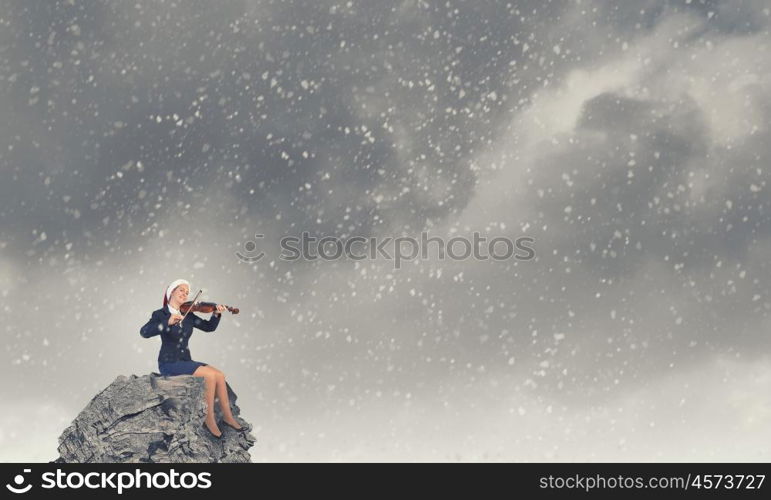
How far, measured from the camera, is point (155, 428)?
69.7ft

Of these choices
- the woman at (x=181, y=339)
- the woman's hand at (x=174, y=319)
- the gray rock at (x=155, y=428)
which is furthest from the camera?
the gray rock at (x=155, y=428)

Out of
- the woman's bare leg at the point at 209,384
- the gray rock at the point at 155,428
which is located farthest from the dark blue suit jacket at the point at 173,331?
the gray rock at the point at 155,428

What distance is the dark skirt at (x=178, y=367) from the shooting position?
1933 centimetres

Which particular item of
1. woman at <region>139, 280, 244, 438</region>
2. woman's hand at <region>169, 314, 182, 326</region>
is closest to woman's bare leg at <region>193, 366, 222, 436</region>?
woman at <region>139, 280, 244, 438</region>

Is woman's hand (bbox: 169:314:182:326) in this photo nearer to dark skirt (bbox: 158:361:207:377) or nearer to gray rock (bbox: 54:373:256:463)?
dark skirt (bbox: 158:361:207:377)

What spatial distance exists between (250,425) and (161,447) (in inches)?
103

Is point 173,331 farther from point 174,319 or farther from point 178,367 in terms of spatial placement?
point 174,319

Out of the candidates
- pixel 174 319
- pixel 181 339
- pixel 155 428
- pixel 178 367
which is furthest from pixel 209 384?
pixel 174 319

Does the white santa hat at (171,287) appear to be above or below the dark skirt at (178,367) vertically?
above

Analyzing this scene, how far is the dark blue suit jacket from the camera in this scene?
725 inches

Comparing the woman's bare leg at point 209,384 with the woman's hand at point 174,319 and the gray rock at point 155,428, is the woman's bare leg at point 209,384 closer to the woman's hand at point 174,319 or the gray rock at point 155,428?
the gray rock at point 155,428

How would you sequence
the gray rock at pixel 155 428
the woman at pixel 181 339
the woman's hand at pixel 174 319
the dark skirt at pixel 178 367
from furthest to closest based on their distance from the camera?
the gray rock at pixel 155 428
the dark skirt at pixel 178 367
the woman at pixel 181 339
the woman's hand at pixel 174 319

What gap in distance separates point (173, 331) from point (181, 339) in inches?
16.7
